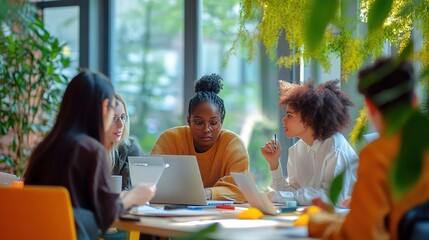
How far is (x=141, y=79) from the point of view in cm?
706

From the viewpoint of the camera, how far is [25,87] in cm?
643

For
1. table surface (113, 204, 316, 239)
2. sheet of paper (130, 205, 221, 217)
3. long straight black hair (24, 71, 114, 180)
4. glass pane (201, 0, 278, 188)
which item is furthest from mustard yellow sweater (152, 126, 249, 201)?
glass pane (201, 0, 278, 188)

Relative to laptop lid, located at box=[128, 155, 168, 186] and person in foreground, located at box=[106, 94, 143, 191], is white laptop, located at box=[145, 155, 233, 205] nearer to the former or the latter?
laptop lid, located at box=[128, 155, 168, 186]

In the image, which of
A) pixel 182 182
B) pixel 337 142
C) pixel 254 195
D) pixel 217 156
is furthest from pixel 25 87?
pixel 254 195

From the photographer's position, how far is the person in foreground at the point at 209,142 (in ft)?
13.6

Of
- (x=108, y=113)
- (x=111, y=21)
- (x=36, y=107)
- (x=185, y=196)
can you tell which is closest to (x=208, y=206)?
(x=185, y=196)

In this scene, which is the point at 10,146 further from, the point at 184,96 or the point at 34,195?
the point at 34,195

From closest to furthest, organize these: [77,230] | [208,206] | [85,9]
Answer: [77,230] → [208,206] → [85,9]

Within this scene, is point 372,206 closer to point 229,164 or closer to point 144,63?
point 229,164

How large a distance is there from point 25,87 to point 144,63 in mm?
1202

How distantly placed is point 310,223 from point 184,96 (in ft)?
13.6

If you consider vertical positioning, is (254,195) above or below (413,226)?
below

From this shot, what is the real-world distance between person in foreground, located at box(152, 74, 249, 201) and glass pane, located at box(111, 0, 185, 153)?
7.85 feet

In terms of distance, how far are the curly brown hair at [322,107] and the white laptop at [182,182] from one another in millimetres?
630
